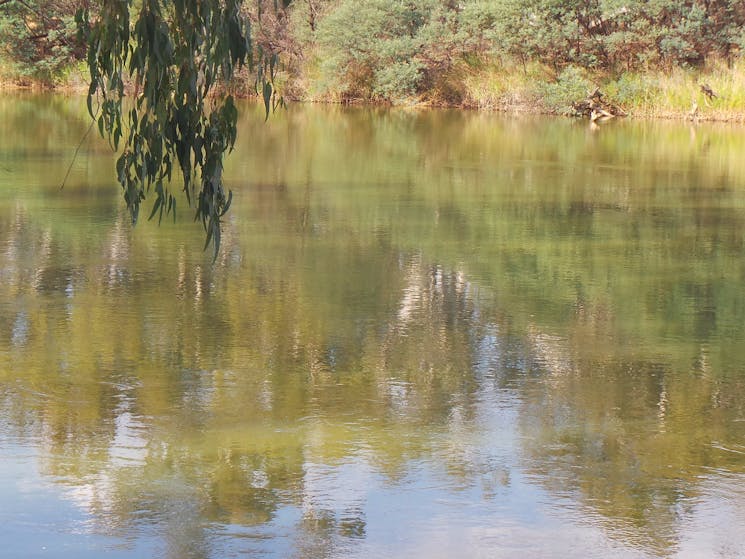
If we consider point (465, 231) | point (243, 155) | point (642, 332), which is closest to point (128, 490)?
point (642, 332)

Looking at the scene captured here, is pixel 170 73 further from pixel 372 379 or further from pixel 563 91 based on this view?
pixel 563 91

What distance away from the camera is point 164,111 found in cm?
463

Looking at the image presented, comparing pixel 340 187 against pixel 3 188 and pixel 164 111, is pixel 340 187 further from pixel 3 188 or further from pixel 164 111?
pixel 164 111

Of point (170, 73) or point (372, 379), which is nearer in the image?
point (170, 73)

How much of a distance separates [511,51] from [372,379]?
1037 inches

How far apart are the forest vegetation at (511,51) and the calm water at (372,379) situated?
16.9 m

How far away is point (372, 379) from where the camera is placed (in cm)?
662

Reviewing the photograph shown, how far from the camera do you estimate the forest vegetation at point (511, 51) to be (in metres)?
29.8

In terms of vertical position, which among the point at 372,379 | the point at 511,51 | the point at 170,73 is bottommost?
the point at 372,379

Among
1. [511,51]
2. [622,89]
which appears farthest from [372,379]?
[511,51]

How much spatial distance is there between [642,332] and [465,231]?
390 centimetres

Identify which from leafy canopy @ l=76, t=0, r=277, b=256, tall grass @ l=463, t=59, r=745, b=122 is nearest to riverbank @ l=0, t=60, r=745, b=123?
tall grass @ l=463, t=59, r=745, b=122

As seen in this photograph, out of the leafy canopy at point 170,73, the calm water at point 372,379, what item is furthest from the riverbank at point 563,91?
the leafy canopy at point 170,73

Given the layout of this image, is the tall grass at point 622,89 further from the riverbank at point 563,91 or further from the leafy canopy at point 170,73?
the leafy canopy at point 170,73
